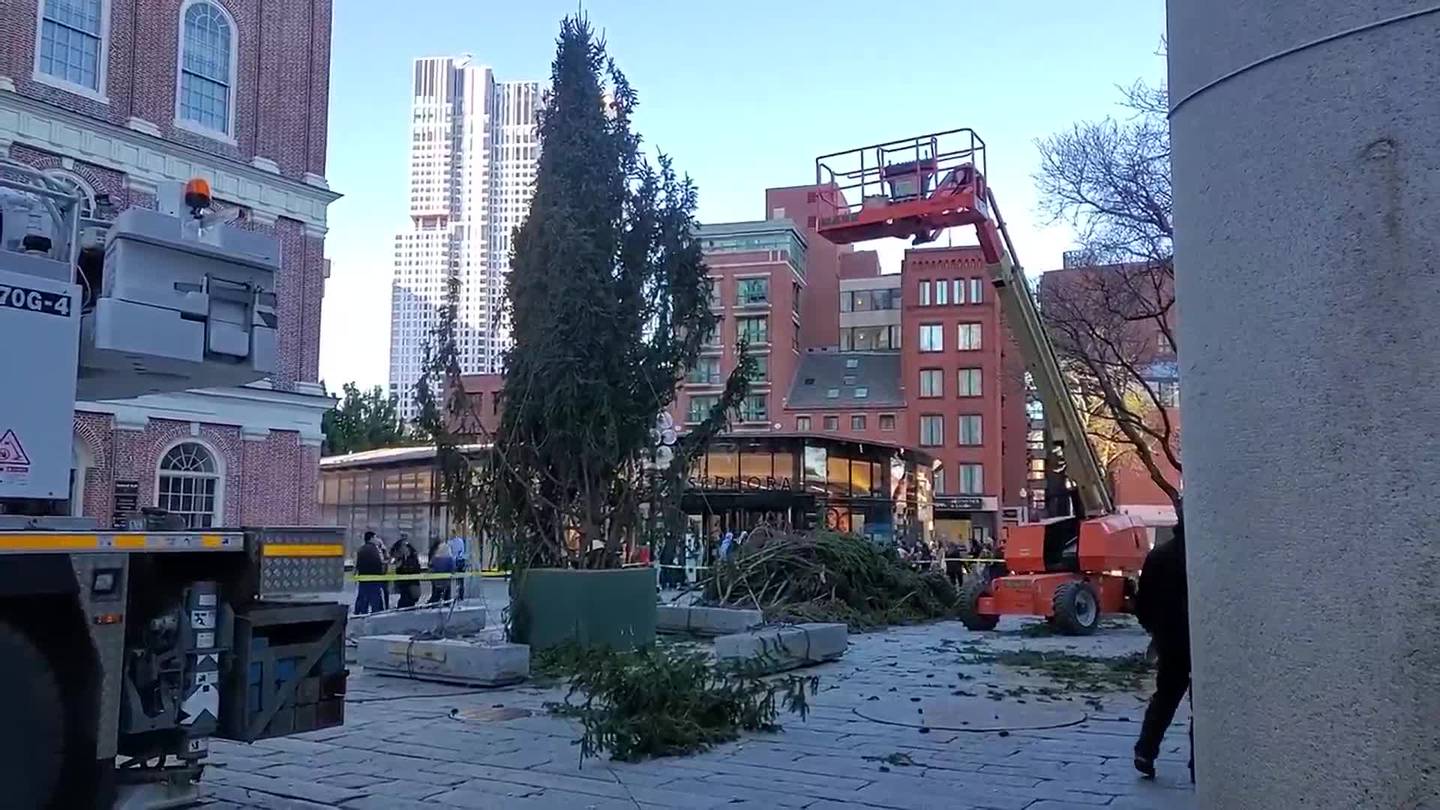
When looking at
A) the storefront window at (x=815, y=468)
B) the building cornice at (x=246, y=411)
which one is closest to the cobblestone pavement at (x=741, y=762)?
the building cornice at (x=246, y=411)

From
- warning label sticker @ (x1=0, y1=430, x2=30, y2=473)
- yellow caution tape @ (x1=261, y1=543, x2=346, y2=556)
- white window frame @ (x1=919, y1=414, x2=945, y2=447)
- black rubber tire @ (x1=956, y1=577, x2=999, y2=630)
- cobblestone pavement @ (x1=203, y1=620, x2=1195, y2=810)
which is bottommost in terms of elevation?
cobblestone pavement @ (x1=203, y1=620, x2=1195, y2=810)

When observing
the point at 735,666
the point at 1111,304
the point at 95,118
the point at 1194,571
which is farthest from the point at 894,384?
the point at 1194,571

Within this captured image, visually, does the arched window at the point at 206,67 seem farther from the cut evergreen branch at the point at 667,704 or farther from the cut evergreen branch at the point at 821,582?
the cut evergreen branch at the point at 667,704

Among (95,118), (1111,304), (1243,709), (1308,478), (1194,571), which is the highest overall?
(95,118)

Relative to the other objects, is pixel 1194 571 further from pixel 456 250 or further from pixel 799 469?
pixel 456 250

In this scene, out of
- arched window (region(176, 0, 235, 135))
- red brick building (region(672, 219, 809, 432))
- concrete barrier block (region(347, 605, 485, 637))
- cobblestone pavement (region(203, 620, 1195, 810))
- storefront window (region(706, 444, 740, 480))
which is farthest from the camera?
red brick building (region(672, 219, 809, 432))

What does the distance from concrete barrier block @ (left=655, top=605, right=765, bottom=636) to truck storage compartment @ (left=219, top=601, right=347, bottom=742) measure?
31.3 ft

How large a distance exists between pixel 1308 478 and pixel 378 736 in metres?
7.92

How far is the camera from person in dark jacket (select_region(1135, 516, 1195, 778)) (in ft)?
24.8

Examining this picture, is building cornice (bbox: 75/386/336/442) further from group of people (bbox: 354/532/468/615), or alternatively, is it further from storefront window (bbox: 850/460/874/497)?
storefront window (bbox: 850/460/874/497)

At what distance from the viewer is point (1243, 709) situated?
3465mm

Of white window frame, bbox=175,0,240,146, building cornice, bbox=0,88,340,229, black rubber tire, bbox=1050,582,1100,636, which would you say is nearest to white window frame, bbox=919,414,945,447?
building cornice, bbox=0,88,340,229

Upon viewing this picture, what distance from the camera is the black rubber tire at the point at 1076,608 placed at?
1791 cm

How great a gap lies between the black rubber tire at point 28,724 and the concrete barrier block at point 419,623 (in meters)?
8.99
